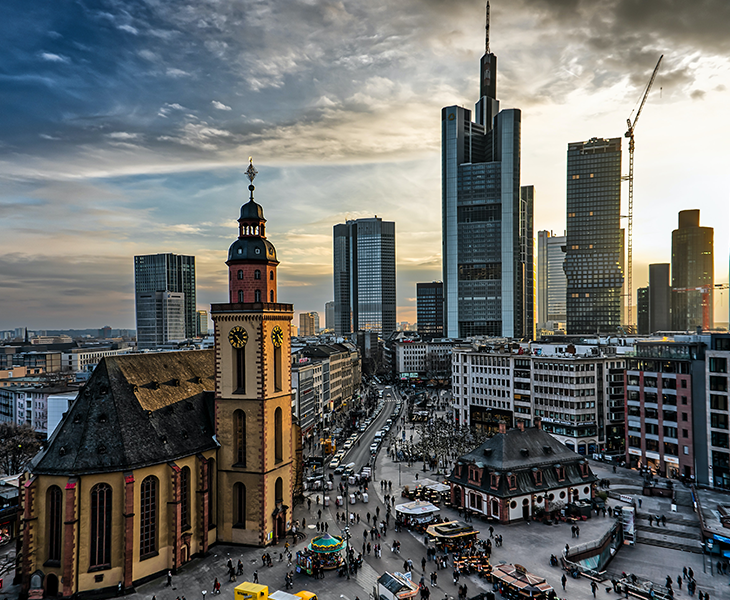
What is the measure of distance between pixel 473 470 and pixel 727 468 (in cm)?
4070

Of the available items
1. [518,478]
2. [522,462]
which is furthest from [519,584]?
[522,462]

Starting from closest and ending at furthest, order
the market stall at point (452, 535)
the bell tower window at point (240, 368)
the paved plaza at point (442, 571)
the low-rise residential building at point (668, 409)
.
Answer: the paved plaza at point (442, 571) → the market stall at point (452, 535) → the bell tower window at point (240, 368) → the low-rise residential building at point (668, 409)

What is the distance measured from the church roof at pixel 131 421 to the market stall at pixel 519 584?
3201 cm

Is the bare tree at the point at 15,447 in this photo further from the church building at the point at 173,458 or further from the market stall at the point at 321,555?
the market stall at the point at 321,555

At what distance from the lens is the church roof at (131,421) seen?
49281mm

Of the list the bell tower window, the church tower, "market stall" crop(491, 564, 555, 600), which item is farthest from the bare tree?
"market stall" crop(491, 564, 555, 600)

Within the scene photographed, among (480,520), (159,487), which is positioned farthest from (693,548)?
(159,487)

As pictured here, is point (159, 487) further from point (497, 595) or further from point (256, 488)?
point (497, 595)

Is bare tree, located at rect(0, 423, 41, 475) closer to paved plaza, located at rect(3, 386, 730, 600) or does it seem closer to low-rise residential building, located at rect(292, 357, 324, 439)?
low-rise residential building, located at rect(292, 357, 324, 439)

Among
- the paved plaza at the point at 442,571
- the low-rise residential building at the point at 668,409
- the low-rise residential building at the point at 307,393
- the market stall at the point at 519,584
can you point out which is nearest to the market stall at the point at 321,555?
the paved plaza at the point at 442,571

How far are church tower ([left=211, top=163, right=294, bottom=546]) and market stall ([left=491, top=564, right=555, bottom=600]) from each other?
24299mm

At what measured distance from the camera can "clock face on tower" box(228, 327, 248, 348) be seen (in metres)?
59.5

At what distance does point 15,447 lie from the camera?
304 feet

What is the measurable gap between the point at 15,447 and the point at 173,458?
189ft
